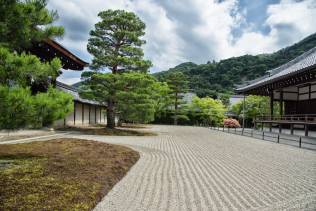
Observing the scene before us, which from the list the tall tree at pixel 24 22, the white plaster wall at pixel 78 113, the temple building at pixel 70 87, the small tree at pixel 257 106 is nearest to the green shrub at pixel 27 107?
the tall tree at pixel 24 22

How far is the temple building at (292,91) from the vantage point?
18.6m

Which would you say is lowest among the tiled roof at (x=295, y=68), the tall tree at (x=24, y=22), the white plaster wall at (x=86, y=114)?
the white plaster wall at (x=86, y=114)

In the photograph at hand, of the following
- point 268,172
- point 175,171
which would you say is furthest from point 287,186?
point 175,171

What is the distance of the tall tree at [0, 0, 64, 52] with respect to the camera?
4379 mm

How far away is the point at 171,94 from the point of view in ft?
136

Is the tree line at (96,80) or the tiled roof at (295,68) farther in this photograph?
the tiled roof at (295,68)

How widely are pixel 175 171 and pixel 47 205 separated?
3.74 metres

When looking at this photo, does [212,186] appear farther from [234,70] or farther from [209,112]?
[234,70]

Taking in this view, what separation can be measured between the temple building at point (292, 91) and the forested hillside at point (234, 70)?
40.2 metres

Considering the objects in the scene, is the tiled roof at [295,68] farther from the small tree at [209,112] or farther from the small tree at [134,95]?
the small tree at [209,112]

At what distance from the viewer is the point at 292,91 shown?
24781 mm

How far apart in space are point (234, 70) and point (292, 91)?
55354 mm

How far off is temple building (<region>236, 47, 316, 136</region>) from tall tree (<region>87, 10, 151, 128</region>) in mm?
10140

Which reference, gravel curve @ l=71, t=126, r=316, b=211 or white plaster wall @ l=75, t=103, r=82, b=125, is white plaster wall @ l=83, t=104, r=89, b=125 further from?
gravel curve @ l=71, t=126, r=316, b=211
